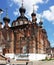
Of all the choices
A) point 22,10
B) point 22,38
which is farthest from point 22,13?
point 22,38

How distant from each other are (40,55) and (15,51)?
6.71 m

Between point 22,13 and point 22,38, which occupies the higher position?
point 22,13

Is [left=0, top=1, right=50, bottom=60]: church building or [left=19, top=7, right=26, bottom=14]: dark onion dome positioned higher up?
[left=19, top=7, right=26, bottom=14]: dark onion dome

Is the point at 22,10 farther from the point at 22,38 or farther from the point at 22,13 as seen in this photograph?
the point at 22,38

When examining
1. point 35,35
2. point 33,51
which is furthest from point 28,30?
point 33,51

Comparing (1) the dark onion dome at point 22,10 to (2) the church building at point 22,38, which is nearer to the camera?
(2) the church building at point 22,38

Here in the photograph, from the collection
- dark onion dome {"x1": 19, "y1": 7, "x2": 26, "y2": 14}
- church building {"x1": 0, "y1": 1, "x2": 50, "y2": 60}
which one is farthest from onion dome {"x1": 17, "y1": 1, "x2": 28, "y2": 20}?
church building {"x1": 0, "y1": 1, "x2": 50, "y2": 60}

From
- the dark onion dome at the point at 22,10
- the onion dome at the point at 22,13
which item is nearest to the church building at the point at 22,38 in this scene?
the onion dome at the point at 22,13

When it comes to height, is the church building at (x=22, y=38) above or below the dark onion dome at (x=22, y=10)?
below

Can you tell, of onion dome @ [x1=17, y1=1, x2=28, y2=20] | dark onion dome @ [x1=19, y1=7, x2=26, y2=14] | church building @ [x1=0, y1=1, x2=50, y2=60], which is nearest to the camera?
church building @ [x1=0, y1=1, x2=50, y2=60]

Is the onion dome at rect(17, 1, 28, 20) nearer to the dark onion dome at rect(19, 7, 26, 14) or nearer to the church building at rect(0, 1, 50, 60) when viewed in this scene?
the dark onion dome at rect(19, 7, 26, 14)

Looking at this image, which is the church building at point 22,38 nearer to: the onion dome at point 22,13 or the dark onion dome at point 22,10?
the onion dome at point 22,13

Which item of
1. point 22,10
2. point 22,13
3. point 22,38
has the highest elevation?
point 22,10

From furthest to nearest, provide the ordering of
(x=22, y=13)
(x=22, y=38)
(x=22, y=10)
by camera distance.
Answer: (x=22, y=13), (x=22, y=10), (x=22, y=38)
